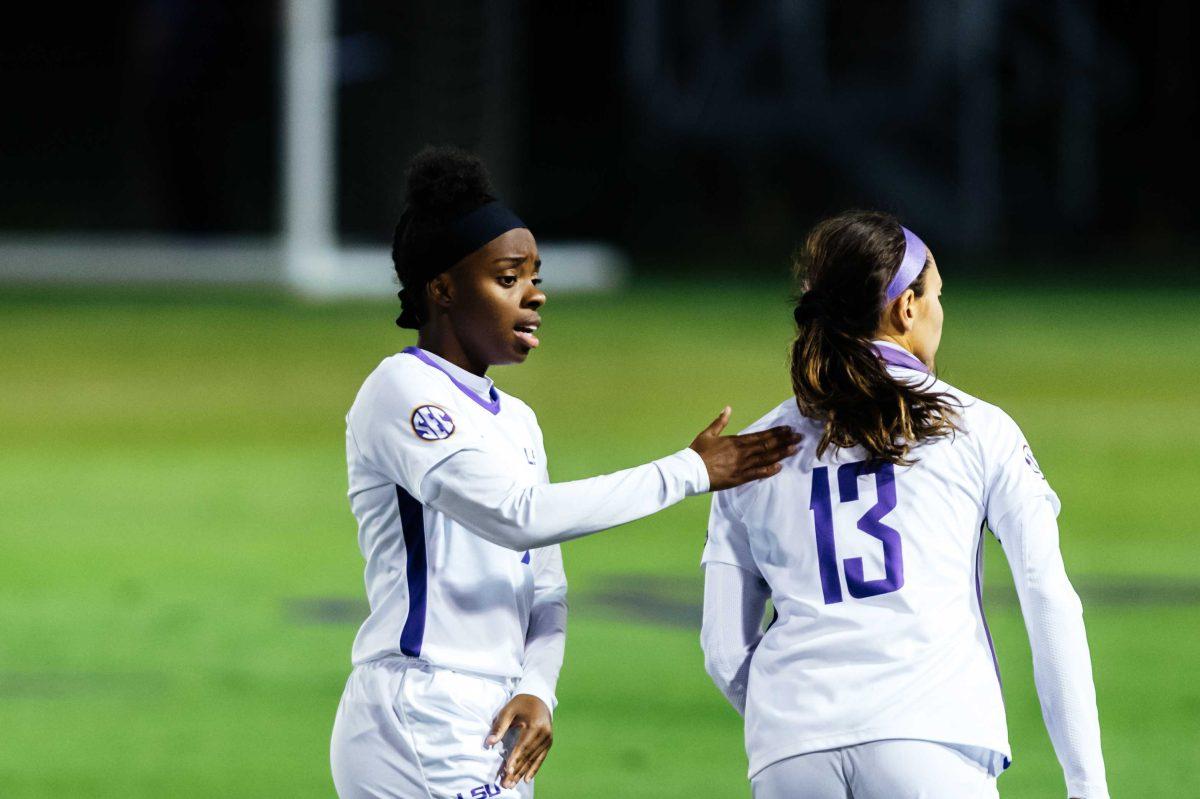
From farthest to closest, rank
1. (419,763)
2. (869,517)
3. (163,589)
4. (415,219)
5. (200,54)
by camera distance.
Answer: (200,54) < (163,589) < (415,219) < (419,763) < (869,517)

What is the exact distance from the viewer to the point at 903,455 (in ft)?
11.7

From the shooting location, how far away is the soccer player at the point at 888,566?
3.47 metres

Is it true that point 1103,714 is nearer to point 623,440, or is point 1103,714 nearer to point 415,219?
point 415,219

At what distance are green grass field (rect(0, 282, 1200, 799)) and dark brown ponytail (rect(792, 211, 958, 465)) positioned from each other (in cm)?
246

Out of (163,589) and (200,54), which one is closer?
(163,589)

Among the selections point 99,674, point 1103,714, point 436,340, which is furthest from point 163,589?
point 436,340

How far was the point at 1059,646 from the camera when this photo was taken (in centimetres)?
355

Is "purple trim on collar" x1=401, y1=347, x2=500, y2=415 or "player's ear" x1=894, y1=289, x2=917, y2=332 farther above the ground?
"player's ear" x1=894, y1=289, x2=917, y2=332

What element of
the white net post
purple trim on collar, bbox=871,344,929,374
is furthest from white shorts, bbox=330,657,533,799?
the white net post

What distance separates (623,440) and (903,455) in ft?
28.8

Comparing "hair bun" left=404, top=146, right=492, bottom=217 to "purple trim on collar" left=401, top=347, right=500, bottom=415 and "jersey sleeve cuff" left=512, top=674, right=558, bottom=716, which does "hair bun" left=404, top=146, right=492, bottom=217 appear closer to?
"purple trim on collar" left=401, top=347, right=500, bottom=415

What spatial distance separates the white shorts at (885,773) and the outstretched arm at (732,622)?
28cm

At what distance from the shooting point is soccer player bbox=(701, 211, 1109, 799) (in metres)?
3.47

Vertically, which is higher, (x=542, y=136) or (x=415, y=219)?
(x=415, y=219)
